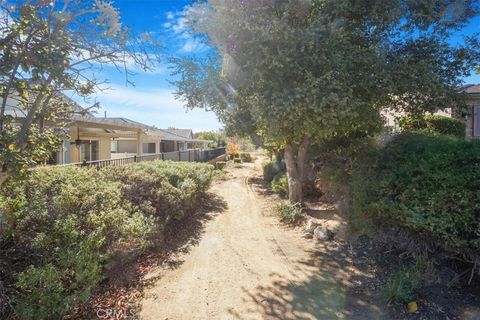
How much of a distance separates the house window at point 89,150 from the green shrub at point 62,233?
350 inches

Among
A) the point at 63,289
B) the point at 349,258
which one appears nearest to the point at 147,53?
the point at 63,289

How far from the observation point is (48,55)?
268 cm

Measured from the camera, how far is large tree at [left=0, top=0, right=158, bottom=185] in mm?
2686

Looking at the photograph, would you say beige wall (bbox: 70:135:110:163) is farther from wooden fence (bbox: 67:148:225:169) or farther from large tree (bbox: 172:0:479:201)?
large tree (bbox: 172:0:479:201)

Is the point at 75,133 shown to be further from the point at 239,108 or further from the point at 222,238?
the point at 222,238

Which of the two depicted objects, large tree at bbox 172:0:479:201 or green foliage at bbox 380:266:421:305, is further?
large tree at bbox 172:0:479:201

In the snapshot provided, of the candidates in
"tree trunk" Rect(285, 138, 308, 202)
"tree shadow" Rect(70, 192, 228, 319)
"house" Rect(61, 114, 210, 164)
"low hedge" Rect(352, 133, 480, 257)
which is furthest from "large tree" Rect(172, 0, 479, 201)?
"house" Rect(61, 114, 210, 164)

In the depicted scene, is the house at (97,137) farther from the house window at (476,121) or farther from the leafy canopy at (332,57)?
the house window at (476,121)

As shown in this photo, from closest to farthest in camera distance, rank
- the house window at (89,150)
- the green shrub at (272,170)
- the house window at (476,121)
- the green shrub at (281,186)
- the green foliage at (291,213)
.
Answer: the green foliage at (291,213), the house window at (476,121), the green shrub at (281,186), the house window at (89,150), the green shrub at (272,170)

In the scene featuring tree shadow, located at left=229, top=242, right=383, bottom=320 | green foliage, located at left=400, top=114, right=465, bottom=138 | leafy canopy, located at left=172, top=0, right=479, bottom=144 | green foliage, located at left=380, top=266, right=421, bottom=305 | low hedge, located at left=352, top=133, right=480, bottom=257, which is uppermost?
leafy canopy, located at left=172, top=0, right=479, bottom=144

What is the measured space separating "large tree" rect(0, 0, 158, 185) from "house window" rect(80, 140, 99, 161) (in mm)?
10375

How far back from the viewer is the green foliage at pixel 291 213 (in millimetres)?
7945

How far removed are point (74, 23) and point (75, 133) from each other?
9864mm

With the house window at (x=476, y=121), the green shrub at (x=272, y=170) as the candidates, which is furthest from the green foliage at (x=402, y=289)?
the green shrub at (x=272, y=170)
